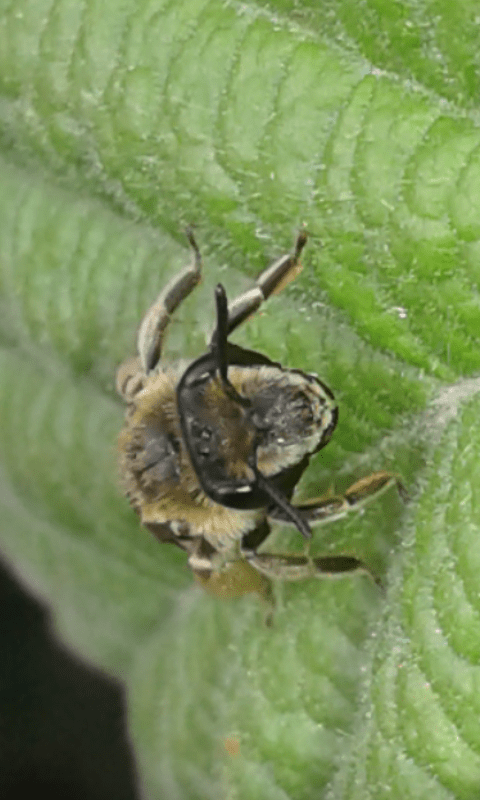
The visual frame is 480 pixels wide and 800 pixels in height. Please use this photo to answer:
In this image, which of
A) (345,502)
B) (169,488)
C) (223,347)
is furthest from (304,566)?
(223,347)

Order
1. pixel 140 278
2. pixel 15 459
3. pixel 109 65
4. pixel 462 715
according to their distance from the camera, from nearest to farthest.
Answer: pixel 462 715, pixel 109 65, pixel 140 278, pixel 15 459

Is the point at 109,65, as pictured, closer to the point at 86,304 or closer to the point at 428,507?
the point at 86,304

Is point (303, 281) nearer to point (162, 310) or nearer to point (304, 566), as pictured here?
point (162, 310)

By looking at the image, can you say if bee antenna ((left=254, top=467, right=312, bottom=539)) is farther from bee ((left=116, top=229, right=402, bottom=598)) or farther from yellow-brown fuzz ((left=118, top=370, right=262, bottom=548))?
yellow-brown fuzz ((left=118, top=370, right=262, bottom=548))

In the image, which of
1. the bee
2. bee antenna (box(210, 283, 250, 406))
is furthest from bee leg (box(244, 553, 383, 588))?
bee antenna (box(210, 283, 250, 406))

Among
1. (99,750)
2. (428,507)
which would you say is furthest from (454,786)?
(99,750)

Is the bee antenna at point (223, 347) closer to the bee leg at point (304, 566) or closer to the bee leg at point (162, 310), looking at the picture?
the bee leg at point (162, 310)

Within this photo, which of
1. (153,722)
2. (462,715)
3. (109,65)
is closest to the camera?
(462,715)
